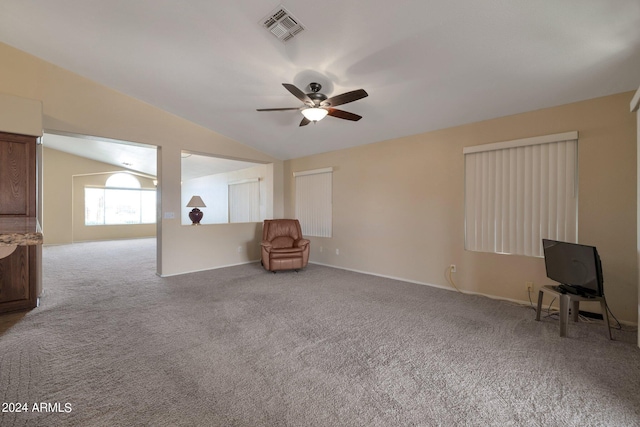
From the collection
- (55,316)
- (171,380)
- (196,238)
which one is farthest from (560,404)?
(196,238)

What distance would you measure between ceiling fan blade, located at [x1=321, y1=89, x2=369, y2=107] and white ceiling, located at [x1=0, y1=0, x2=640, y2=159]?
1.52ft

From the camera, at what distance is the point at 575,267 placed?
2.57 metres

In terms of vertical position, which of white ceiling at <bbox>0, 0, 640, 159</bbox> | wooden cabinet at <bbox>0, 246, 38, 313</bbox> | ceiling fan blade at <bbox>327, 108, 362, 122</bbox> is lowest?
wooden cabinet at <bbox>0, 246, 38, 313</bbox>

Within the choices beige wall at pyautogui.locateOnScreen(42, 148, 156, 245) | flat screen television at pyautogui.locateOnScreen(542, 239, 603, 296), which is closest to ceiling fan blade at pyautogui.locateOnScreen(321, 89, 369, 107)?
flat screen television at pyautogui.locateOnScreen(542, 239, 603, 296)

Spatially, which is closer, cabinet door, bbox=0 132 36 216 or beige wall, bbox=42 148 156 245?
cabinet door, bbox=0 132 36 216

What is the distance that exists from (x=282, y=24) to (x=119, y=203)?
1090 cm

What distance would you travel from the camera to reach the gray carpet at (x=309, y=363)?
5.01ft

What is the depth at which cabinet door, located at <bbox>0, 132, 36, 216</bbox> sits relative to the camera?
9.70ft

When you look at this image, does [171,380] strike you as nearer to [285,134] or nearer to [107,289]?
[107,289]

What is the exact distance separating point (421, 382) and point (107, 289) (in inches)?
178

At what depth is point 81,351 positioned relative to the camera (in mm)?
2184

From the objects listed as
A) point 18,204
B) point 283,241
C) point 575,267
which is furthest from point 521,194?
point 18,204

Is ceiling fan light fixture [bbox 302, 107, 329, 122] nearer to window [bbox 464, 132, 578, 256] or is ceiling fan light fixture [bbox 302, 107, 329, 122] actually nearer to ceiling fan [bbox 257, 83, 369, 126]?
ceiling fan [bbox 257, 83, 369, 126]

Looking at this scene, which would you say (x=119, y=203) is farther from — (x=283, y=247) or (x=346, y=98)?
(x=346, y=98)
